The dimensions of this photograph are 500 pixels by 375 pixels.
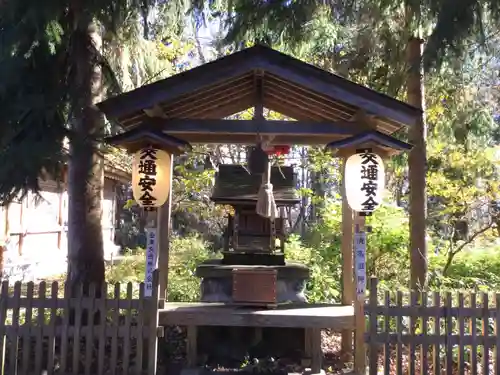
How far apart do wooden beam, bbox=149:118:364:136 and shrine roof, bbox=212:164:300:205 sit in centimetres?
121

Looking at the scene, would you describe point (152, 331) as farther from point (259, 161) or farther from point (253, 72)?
point (253, 72)

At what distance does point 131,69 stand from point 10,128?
3719mm

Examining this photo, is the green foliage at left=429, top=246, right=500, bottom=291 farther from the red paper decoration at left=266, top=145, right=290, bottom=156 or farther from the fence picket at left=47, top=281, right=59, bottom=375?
the fence picket at left=47, top=281, right=59, bottom=375

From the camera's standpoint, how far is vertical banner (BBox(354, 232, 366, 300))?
5641 millimetres

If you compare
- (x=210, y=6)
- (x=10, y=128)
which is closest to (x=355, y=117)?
(x=210, y=6)

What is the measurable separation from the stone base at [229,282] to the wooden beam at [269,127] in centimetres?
198

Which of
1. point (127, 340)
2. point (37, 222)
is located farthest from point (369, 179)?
point (37, 222)

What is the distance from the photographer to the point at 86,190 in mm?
6562

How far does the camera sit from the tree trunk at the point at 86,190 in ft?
20.9

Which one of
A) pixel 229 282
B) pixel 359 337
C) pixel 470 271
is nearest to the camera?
pixel 359 337

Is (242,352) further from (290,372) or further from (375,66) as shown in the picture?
(375,66)

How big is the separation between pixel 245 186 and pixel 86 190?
88.4 inches

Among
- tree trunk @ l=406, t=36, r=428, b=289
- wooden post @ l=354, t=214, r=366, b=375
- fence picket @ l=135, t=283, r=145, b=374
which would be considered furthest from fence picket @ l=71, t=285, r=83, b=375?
tree trunk @ l=406, t=36, r=428, b=289

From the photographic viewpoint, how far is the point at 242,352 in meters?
6.46
